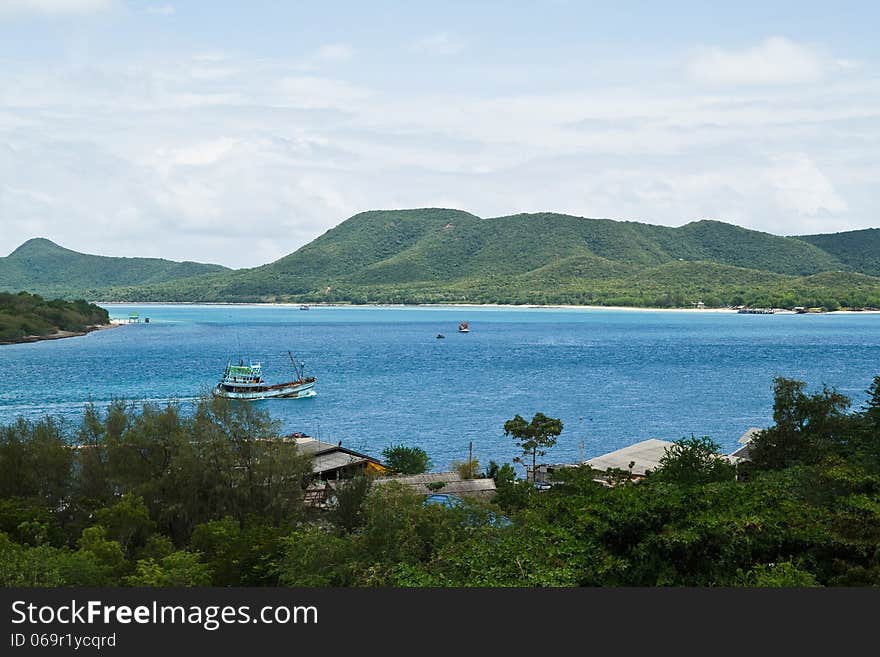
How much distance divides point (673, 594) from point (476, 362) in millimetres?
87828

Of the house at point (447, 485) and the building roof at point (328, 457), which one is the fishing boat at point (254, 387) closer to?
the building roof at point (328, 457)

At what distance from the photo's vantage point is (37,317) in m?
120

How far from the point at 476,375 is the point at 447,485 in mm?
53042

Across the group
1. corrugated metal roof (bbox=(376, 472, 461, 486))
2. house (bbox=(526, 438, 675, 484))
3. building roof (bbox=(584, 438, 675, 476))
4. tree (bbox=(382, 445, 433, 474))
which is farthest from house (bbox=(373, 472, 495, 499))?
building roof (bbox=(584, 438, 675, 476))

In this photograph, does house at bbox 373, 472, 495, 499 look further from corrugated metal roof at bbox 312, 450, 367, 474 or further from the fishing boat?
the fishing boat

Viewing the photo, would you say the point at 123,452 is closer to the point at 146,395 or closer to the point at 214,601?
the point at 214,601

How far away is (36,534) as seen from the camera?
67.3ft

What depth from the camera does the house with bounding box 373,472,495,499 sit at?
97.0 feet

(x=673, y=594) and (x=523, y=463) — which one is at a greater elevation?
(x=673, y=594)

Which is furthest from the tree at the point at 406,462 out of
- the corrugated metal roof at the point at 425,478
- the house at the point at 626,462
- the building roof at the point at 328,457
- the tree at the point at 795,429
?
the tree at the point at 795,429

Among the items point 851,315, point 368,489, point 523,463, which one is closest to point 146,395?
point 523,463

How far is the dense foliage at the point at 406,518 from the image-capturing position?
13.6 m

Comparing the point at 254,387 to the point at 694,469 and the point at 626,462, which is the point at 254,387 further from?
the point at 694,469

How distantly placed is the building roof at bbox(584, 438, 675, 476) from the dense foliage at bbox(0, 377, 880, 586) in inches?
197
